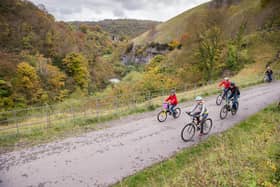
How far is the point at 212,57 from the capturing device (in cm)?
3369

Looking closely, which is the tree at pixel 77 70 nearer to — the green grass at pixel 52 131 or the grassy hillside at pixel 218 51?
the grassy hillside at pixel 218 51

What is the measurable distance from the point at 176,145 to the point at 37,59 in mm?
54310

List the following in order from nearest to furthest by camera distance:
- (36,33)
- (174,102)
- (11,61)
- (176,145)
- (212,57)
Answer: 1. (176,145)
2. (174,102)
3. (212,57)
4. (11,61)
5. (36,33)

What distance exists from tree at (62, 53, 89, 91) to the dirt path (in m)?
49.8

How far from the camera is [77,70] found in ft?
197

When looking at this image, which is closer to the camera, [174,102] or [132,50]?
[174,102]

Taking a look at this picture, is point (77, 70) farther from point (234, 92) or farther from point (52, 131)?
point (234, 92)

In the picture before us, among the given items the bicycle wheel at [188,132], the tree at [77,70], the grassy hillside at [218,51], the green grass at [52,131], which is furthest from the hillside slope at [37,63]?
the bicycle wheel at [188,132]

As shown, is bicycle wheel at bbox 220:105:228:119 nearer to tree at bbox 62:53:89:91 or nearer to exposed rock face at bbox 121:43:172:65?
tree at bbox 62:53:89:91

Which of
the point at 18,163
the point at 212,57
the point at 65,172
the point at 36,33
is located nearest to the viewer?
the point at 65,172

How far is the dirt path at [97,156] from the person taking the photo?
6.82 m

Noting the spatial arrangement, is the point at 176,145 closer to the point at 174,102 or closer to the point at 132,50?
the point at 174,102

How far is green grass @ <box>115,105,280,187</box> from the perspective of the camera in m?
4.88

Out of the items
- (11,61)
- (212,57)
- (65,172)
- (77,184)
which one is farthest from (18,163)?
(11,61)
